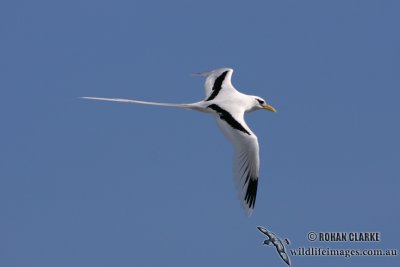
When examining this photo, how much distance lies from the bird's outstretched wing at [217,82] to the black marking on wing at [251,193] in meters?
5.74

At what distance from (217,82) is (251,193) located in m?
8.27

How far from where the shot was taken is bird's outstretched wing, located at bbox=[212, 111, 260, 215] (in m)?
43.1

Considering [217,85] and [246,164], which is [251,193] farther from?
[217,85]

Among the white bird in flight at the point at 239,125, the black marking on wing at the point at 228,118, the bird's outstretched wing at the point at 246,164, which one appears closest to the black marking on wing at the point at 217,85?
the white bird in flight at the point at 239,125

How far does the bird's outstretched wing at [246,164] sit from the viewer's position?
43062 millimetres

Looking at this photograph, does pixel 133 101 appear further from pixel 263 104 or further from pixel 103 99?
pixel 263 104

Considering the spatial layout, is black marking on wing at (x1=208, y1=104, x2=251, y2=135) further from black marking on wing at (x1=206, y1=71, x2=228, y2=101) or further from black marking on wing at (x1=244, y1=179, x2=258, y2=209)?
black marking on wing at (x1=244, y1=179, x2=258, y2=209)

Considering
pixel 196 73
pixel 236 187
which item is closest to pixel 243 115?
pixel 236 187

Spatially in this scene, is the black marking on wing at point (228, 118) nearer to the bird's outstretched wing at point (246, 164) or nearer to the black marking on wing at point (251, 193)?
the bird's outstretched wing at point (246, 164)

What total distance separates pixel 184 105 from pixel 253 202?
18.7 feet

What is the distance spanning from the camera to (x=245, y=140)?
43.1 meters

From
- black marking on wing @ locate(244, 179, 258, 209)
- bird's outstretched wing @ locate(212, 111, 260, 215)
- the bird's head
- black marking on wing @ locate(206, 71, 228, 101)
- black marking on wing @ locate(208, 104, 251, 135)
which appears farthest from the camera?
the bird's head

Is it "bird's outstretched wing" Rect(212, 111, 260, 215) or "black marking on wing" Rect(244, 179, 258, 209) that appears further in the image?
"black marking on wing" Rect(244, 179, 258, 209)

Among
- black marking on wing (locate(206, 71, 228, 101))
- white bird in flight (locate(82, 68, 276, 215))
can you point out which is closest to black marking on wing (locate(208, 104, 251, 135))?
white bird in flight (locate(82, 68, 276, 215))
